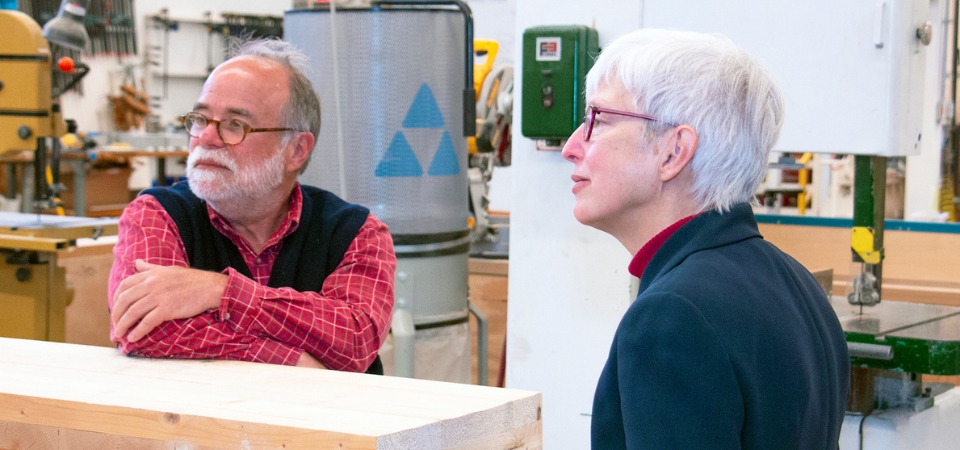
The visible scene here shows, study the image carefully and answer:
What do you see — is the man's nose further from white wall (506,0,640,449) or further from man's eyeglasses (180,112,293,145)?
white wall (506,0,640,449)

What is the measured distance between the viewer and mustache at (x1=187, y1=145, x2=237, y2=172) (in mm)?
1821

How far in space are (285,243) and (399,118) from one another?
3.68ft

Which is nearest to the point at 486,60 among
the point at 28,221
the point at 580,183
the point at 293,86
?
the point at 28,221

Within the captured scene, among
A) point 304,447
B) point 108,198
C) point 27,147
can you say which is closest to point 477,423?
point 304,447

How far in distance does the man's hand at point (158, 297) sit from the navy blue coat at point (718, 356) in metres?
0.80

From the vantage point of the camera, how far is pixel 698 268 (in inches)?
40.5

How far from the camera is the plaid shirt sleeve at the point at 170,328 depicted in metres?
1.57

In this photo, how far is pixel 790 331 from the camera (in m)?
1.05

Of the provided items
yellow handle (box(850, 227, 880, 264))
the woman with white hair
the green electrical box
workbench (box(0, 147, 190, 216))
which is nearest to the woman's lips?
the woman with white hair

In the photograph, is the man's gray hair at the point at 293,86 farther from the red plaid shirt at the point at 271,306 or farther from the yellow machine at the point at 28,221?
the yellow machine at the point at 28,221

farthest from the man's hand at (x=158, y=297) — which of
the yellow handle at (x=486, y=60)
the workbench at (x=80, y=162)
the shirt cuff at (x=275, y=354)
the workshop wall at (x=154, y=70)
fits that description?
the workshop wall at (x=154, y=70)

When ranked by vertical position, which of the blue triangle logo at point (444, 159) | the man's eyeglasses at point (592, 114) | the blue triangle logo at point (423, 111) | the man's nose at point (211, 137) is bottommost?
the blue triangle logo at point (444, 159)

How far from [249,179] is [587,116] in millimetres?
871

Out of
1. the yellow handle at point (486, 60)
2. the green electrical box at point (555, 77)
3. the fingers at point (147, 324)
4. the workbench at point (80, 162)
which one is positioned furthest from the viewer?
the workbench at point (80, 162)
